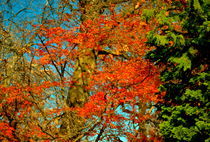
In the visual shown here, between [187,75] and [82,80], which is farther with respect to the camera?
[82,80]

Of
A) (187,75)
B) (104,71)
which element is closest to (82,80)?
(104,71)

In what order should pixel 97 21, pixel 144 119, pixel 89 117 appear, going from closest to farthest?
pixel 89 117, pixel 97 21, pixel 144 119

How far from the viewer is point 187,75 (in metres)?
6.68

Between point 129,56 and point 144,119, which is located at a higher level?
point 129,56

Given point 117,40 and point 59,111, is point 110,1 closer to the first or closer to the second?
point 117,40

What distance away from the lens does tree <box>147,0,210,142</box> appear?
547 centimetres

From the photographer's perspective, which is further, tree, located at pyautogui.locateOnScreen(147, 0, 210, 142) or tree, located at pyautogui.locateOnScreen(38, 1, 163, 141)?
tree, located at pyautogui.locateOnScreen(38, 1, 163, 141)

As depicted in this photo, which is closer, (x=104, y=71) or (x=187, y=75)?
(x=187, y=75)

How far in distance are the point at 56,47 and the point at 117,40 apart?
3310mm

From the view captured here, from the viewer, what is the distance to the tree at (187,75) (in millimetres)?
5473

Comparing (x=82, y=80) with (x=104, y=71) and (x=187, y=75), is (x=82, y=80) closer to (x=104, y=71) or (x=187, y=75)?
(x=104, y=71)

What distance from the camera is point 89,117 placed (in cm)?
908

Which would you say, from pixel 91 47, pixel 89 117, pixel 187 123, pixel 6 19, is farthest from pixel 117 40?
pixel 187 123

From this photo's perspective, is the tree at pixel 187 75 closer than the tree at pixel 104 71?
Yes
